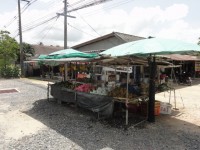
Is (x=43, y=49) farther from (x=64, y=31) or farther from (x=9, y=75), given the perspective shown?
(x=64, y=31)

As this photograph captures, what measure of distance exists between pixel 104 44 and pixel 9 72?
44.4 ft

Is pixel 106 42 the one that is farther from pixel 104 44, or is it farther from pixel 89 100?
pixel 89 100

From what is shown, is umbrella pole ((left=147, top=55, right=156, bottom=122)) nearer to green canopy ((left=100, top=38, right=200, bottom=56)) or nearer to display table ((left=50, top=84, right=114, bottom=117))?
green canopy ((left=100, top=38, right=200, bottom=56))

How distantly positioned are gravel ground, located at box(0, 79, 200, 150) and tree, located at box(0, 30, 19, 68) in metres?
19.0

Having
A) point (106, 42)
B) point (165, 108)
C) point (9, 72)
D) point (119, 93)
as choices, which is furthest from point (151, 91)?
point (9, 72)

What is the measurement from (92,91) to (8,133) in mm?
3196

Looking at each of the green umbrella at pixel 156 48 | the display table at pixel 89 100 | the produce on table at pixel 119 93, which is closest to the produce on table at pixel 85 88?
the display table at pixel 89 100

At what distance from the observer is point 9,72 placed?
960 inches

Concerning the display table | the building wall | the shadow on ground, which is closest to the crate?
the shadow on ground

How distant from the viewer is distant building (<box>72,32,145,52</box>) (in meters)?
15.7

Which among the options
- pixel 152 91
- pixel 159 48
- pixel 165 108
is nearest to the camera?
pixel 159 48

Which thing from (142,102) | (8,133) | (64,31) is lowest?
(8,133)

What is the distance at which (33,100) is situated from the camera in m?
10.6

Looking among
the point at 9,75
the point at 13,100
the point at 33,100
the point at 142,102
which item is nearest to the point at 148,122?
the point at 142,102
